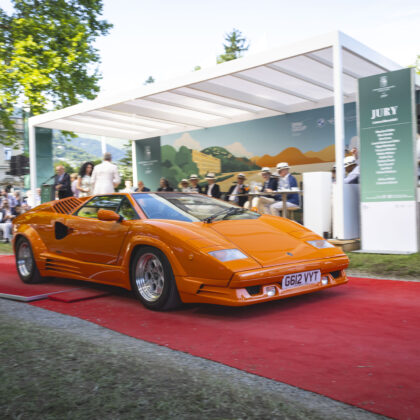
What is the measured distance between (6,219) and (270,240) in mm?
12712

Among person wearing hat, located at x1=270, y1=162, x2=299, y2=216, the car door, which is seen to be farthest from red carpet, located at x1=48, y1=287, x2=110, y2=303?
person wearing hat, located at x1=270, y1=162, x2=299, y2=216

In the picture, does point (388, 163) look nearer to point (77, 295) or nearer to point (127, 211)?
point (127, 211)

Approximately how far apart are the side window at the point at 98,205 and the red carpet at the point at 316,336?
3.32 ft

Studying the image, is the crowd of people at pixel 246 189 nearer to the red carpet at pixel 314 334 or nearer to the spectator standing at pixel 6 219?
the spectator standing at pixel 6 219

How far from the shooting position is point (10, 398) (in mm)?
2279

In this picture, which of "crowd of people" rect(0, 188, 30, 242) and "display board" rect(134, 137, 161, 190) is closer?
"crowd of people" rect(0, 188, 30, 242)

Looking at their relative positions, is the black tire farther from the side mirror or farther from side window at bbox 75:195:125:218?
the side mirror

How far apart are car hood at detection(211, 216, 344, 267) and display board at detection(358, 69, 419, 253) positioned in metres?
2.74

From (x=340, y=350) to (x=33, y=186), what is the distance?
1495cm

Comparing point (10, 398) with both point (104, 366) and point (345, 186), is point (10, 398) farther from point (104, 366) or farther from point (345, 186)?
point (345, 186)

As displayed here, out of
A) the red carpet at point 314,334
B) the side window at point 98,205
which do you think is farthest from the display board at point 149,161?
the red carpet at point 314,334

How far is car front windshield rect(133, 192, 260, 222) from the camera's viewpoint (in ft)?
16.0

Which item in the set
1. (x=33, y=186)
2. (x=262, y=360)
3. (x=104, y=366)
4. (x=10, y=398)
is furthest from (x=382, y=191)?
(x=33, y=186)

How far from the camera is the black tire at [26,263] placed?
6.23m
